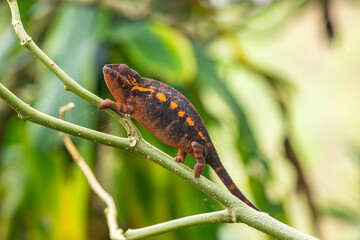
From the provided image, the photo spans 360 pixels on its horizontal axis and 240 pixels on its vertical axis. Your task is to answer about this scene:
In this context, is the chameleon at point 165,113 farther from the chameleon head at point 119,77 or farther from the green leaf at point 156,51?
the green leaf at point 156,51

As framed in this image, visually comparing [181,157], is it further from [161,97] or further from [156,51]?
[156,51]

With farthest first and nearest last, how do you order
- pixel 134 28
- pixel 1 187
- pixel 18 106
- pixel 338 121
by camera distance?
pixel 338 121 < pixel 1 187 < pixel 134 28 < pixel 18 106

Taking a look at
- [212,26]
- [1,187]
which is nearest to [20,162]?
[1,187]

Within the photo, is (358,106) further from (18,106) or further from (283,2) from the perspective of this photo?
(18,106)

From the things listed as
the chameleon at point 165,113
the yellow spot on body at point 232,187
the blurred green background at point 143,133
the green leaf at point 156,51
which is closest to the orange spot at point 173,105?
the chameleon at point 165,113

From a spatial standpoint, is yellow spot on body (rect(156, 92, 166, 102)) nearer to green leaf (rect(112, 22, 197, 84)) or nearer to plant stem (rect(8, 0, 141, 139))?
plant stem (rect(8, 0, 141, 139))

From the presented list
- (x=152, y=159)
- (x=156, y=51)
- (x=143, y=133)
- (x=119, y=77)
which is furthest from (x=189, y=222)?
(x=156, y=51)

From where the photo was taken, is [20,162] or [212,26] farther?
[212,26]
